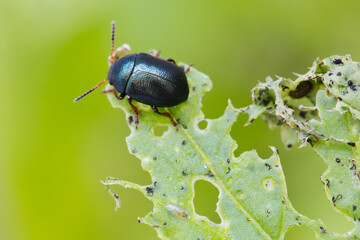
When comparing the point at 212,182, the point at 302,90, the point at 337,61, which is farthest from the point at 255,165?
the point at 337,61

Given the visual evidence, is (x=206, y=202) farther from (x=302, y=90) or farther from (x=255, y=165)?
(x=302, y=90)

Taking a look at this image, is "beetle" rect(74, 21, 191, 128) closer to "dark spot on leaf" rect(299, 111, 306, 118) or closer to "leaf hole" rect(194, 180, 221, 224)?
"dark spot on leaf" rect(299, 111, 306, 118)

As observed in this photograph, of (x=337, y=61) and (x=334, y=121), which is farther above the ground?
(x=337, y=61)

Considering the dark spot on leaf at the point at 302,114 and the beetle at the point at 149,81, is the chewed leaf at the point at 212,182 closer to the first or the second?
the beetle at the point at 149,81

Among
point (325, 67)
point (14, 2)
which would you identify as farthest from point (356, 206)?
point (14, 2)

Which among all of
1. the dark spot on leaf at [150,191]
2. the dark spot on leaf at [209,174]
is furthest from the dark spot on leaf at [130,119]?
the dark spot on leaf at [209,174]

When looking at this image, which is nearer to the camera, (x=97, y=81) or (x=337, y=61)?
(x=337, y=61)
